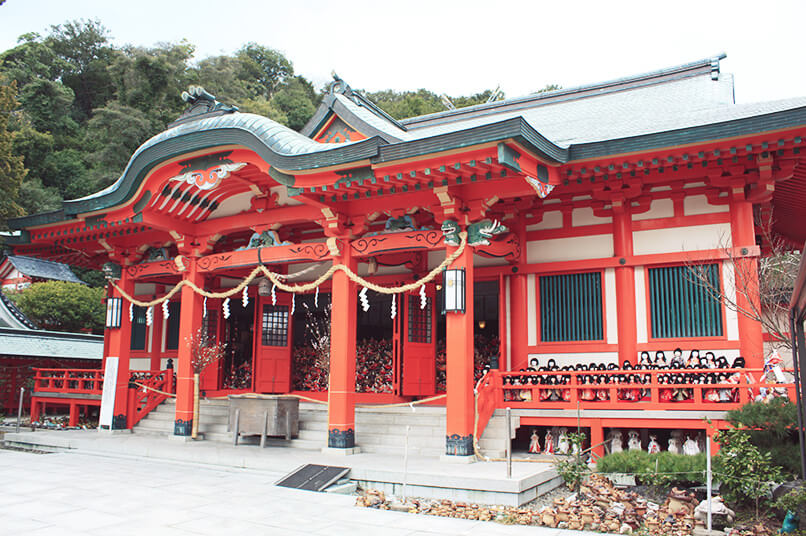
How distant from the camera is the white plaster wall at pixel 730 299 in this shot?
1000 cm

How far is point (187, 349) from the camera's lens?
12703 millimetres

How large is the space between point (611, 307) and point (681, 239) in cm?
166

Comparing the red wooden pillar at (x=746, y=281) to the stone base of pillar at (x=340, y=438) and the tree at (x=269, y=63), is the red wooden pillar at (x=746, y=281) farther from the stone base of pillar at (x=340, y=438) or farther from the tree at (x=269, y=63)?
the tree at (x=269, y=63)

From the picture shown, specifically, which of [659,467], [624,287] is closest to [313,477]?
[659,467]

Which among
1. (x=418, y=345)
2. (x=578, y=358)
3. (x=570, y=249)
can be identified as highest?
(x=570, y=249)

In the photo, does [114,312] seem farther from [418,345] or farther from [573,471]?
[573,471]

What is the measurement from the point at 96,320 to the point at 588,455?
955 inches

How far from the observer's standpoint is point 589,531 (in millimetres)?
6465

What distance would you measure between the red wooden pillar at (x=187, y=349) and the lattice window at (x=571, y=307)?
715 centimetres

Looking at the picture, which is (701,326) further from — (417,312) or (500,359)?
(417,312)

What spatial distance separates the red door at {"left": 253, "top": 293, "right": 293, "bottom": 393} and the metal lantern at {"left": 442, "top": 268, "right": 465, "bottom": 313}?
6239 mm

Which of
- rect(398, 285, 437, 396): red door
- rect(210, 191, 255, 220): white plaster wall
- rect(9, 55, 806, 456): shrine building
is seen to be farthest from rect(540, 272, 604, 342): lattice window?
rect(210, 191, 255, 220): white plaster wall

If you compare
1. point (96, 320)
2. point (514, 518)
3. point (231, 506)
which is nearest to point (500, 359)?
point (514, 518)

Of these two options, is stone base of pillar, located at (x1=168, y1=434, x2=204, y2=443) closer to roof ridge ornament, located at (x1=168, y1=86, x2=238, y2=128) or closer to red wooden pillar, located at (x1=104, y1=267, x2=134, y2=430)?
red wooden pillar, located at (x1=104, y1=267, x2=134, y2=430)
